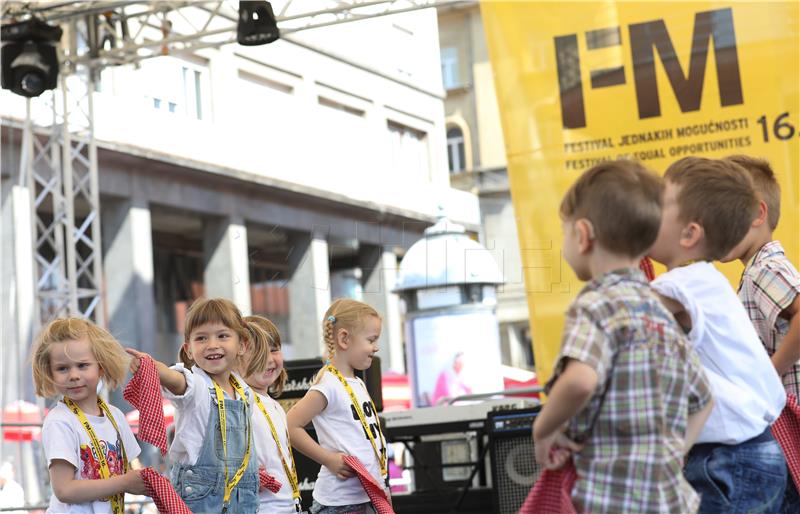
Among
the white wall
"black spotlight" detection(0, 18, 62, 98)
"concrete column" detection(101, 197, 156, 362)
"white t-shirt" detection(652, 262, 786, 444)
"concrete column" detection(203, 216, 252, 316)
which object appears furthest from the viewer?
"concrete column" detection(203, 216, 252, 316)

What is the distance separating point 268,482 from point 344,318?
0.61 m

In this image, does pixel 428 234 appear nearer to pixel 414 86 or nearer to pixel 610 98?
pixel 610 98

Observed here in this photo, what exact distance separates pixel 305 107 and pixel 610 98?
636 cm

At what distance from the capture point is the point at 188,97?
37.8ft

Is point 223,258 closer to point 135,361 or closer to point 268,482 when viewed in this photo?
point 268,482

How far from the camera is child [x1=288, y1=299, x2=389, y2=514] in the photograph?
3.60 meters

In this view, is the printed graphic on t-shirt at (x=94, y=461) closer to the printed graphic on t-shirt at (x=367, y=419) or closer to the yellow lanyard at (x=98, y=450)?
the yellow lanyard at (x=98, y=450)

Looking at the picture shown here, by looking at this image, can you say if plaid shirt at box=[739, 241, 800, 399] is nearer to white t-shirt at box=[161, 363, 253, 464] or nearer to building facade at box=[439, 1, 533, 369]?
white t-shirt at box=[161, 363, 253, 464]

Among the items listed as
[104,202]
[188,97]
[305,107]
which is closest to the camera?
[188,97]

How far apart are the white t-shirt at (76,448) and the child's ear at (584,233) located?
1489mm

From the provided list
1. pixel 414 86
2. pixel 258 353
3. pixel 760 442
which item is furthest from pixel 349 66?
pixel 760 442

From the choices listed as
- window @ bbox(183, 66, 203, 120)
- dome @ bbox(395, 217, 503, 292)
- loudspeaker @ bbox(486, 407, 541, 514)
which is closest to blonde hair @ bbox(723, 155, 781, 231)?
loudspeaker @ bbox(486, 407, 541, 514)

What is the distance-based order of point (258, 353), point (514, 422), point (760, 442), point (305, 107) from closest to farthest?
point (760, 442), point (258, 353), point (514, 422), point (305, 107)

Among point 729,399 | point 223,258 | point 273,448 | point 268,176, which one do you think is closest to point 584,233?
point 729,399
